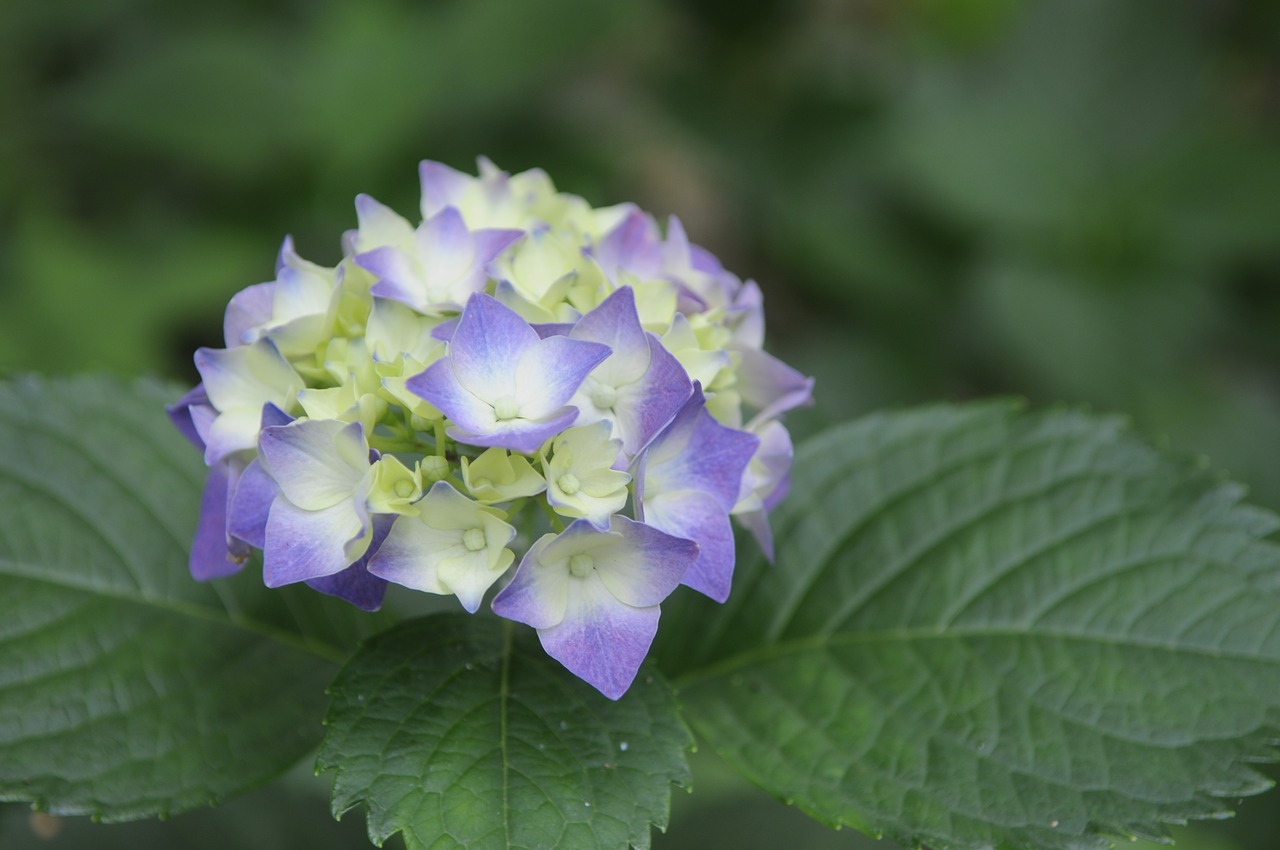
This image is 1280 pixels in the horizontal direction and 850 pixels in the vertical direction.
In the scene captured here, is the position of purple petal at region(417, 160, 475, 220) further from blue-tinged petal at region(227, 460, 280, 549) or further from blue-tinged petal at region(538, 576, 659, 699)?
blue-tinged petal at region(538, 576, 659, 699)

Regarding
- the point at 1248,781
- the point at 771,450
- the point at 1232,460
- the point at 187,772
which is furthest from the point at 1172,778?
the point at 1232,460

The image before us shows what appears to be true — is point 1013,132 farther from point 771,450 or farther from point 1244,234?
point 771,450

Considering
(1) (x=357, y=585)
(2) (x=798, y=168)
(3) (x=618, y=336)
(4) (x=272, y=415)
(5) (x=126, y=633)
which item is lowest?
(5) (x=126, y=633)

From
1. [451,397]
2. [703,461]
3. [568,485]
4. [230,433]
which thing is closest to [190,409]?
[230,433]

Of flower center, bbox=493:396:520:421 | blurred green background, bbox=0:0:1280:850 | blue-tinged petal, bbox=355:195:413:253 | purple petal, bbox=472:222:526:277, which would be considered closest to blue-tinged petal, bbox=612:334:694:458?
flower center, bbox=493:396:520:421

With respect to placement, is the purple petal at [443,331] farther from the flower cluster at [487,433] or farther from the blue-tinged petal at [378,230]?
the blue-tinged petal at [378,230]

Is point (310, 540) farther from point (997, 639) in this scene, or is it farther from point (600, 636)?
point (997, 639)
